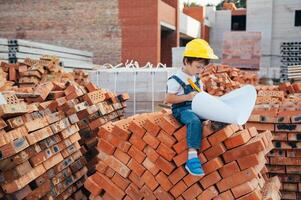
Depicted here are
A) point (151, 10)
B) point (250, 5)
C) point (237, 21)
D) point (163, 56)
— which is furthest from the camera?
point (237, 21)

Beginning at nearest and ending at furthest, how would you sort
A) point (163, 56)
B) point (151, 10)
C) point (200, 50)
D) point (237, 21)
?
1. point (200, 50)
2. point (151, 10)
3. point (163, 56)
4. point (237, 21)

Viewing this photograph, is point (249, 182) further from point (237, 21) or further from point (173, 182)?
point (237, 21)

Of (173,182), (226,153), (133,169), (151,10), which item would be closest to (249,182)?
(226,153)

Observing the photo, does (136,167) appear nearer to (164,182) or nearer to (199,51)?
(164,182)

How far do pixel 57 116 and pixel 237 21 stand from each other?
27.1 meters

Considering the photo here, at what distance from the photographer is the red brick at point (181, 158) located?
13.8ft

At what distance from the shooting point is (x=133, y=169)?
4.52m

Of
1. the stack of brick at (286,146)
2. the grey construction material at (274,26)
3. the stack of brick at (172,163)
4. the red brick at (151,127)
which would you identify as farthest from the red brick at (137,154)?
the grey construction material at (274,26)

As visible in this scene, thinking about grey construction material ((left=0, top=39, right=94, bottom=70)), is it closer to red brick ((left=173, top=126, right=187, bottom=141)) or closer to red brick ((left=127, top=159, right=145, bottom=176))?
red brick ((left=127, top=159, right=145, bottom=176))

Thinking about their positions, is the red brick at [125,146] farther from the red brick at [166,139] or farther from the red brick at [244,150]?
the red brick at [244,150]

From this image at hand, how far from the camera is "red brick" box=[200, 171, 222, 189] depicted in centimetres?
417

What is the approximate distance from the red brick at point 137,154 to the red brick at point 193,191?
23.5 inches

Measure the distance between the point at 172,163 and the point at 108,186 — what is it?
830 millimetres

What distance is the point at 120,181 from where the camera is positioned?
181 inches
